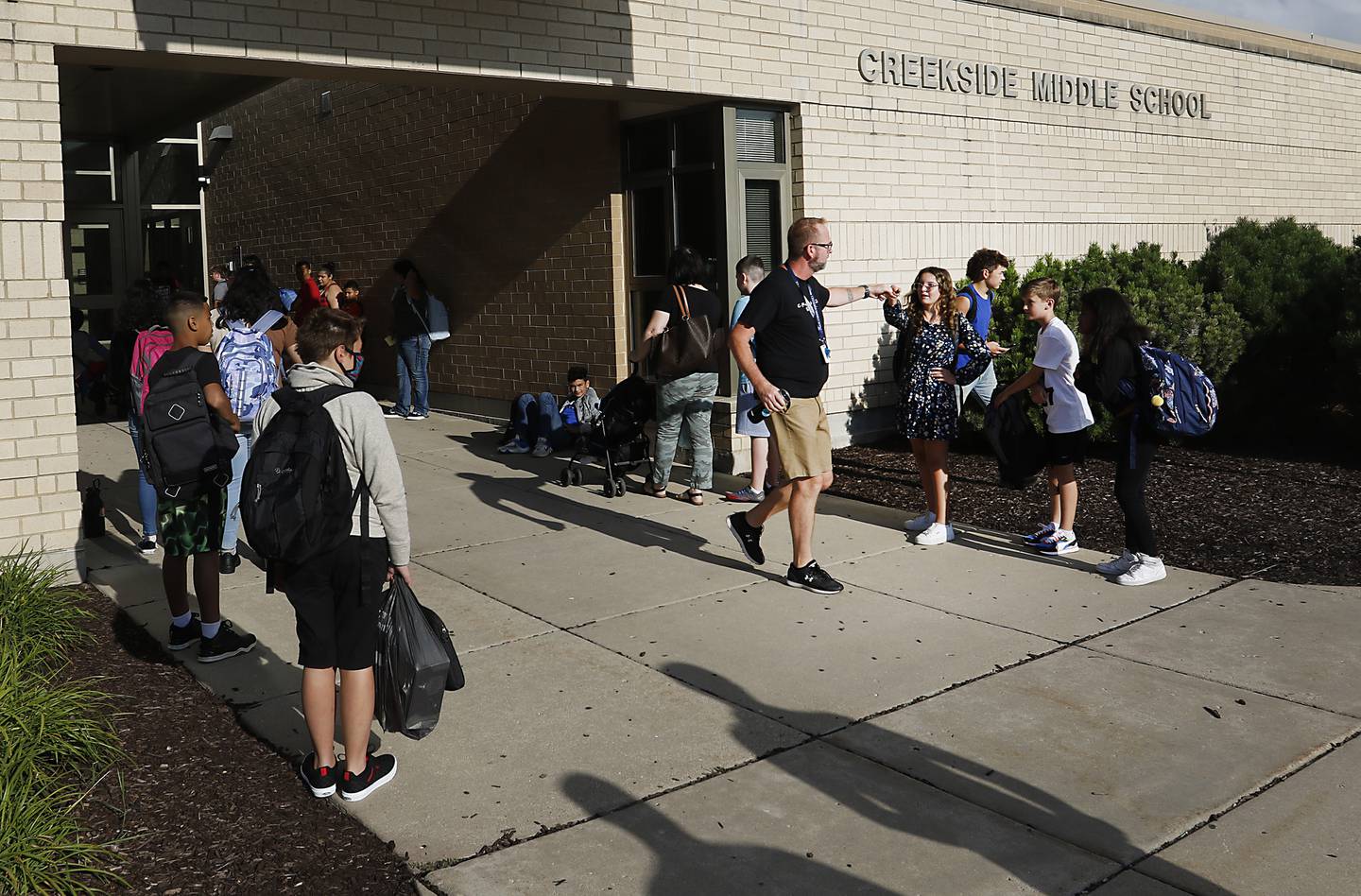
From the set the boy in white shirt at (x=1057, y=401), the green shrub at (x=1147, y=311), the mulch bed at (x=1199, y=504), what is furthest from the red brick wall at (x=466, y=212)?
the boy in white shirt at (x=1057, y=401)

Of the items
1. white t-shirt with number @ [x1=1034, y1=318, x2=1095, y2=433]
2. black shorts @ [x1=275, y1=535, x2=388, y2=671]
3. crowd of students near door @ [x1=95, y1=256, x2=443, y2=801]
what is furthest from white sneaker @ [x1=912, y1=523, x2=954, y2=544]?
black shorts @ [x1=275, y1=535, x2=388, y2=671]

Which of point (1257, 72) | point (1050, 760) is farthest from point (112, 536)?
point (1257, 72)

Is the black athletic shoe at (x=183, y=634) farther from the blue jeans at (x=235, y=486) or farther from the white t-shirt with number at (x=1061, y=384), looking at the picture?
the white t-shirt with number at (x=1061, y=384)

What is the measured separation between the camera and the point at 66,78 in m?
12.5

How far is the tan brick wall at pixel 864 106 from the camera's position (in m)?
7.18

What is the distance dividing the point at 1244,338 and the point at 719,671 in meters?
8.00

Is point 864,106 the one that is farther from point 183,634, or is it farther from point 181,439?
point 183,634

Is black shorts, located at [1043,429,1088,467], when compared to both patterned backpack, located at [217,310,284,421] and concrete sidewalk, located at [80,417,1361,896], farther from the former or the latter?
patterned backpack, located at [217,310,284,421]

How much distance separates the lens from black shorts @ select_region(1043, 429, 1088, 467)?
24.5 feet

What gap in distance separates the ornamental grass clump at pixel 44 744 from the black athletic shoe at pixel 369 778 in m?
0.80

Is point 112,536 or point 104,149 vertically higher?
point 104,149

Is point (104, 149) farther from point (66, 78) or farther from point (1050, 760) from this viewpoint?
point (1050, 760)

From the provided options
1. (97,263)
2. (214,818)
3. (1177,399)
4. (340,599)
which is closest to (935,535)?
(1177,399)

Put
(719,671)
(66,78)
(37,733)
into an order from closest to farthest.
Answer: (37,733) < (719,671) < (66,78)
